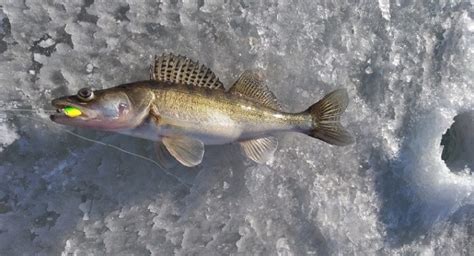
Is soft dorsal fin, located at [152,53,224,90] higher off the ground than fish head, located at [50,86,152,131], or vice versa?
soft dorsal fin, located at [152,53,224,90]

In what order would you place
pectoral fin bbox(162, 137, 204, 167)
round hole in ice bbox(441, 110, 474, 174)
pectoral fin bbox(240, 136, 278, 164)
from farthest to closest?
1. round hole in ice bbox(441, 110, 474, 174)
2. pectoral fin bbox(240, 136, 278, 164)
3. pectoral fin bbox(162, 137, 204, 167)

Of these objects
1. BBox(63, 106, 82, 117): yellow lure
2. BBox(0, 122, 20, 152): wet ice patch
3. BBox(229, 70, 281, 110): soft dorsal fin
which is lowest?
BBox(0, 122, 20, 152): wet ice patch

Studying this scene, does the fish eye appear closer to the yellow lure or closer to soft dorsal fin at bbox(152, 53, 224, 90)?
the yellow lure

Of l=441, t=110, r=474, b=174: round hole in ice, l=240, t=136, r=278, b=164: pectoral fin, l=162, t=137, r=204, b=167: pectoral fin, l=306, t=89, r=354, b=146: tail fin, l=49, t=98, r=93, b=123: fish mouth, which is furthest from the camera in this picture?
l=441, t=110, r=474, b=174: round hole in ice

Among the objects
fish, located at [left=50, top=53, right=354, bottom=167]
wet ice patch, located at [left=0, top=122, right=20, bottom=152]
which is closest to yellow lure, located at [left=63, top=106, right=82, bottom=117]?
fish, located at [left=50, top=53, right=354, bottom=167]

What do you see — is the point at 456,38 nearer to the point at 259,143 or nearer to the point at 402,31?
the point at 402,31

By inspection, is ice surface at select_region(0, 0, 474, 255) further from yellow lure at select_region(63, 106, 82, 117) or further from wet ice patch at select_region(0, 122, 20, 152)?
yellow lure at select_region(63, 106, 82, 117)

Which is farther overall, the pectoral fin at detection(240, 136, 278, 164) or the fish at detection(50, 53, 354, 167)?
the pectoral fin at detection(240, 136, 278, 164)
